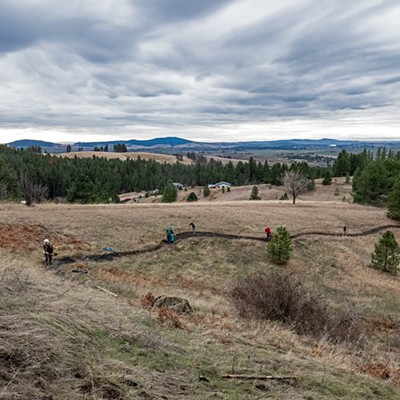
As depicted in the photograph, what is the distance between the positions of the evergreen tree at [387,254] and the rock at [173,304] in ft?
75.7

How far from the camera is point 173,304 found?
39.7ft

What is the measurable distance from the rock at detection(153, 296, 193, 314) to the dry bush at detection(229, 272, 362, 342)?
1.88 metres

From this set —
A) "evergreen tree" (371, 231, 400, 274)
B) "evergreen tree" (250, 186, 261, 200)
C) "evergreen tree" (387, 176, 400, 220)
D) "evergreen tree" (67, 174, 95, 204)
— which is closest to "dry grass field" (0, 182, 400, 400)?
"evergreen tree" (371, 231, 400, 274)

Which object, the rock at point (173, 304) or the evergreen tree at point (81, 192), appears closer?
the rock at point (173, 304)

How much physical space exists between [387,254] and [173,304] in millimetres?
24247

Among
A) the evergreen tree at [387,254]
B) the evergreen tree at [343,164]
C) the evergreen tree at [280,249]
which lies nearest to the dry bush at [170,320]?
the evergreen tree at [280,249]

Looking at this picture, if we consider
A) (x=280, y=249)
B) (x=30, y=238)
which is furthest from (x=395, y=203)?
(x=30, y=238)

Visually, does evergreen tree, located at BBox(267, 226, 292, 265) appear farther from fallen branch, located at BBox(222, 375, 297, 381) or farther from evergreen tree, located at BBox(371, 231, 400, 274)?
fallen branch, located at BBox(222, 375, 297, 381)

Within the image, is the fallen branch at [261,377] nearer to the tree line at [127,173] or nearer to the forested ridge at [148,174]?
the forested ridge at [148,174]

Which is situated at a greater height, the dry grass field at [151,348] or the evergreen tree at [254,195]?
the dry grass field at [151,348]

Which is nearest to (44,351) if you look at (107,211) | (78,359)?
(78,359)

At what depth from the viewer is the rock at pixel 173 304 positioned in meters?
11.8

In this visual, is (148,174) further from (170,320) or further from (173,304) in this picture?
(170,320)

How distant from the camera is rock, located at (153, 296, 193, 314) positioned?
1177cm
